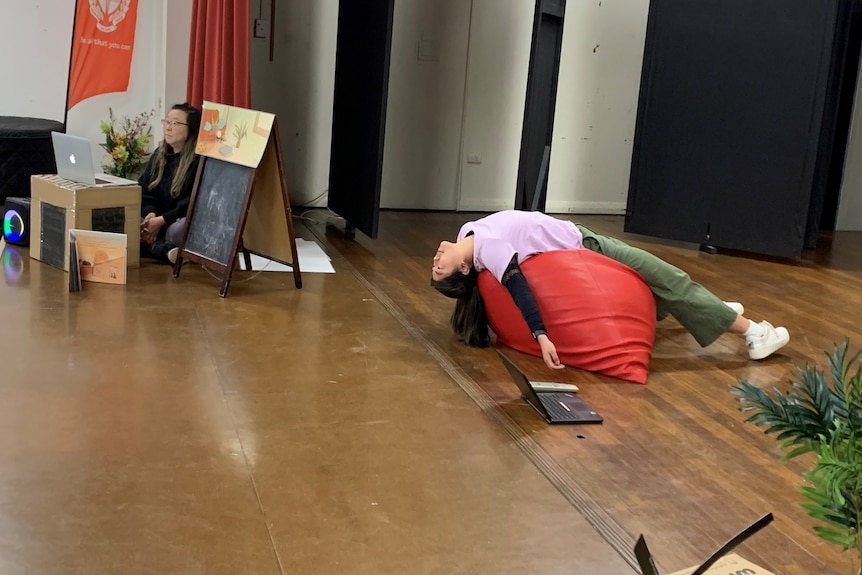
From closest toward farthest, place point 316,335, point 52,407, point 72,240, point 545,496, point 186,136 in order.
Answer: point 545,496, point 52,407, point 316,335, point 72,240, point 186,136

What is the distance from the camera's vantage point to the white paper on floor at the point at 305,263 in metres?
4.56

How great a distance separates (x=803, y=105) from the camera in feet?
17.6

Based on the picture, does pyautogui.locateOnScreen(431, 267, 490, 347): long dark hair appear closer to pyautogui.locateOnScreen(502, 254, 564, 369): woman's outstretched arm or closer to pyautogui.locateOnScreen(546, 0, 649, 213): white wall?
pyautogui.locateOnScreen(502, 254, 564, 369): woman's outstretched arm

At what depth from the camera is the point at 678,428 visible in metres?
2.88

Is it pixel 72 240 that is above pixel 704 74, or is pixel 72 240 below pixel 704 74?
below

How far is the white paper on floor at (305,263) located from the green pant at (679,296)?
161cm

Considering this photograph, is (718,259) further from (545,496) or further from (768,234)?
(545,496)

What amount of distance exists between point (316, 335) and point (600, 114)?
4175 mm

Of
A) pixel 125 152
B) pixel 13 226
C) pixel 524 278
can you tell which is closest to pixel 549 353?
pixel 524 278

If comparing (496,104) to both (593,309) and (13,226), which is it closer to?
(13,226)

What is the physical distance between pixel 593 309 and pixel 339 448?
4.02 feet

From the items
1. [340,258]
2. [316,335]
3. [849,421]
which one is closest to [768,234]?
[340,258]

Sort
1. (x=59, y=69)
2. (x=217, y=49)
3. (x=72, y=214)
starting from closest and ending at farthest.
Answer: (x=72, y=214) → (x=217, y=49) → (x=59, y=69)

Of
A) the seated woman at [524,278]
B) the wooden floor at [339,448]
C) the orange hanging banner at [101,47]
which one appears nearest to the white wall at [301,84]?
the orange hanging banner at [101,47]
